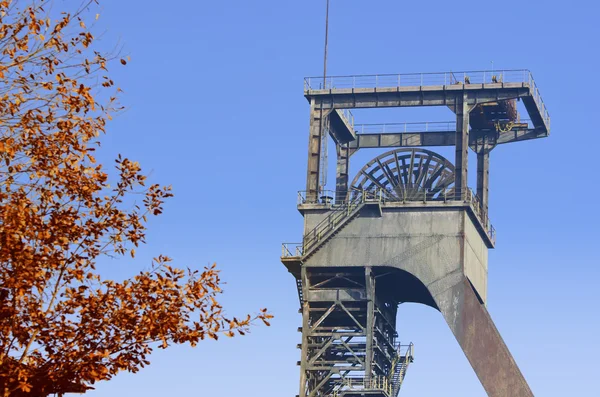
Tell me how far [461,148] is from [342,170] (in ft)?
30.0

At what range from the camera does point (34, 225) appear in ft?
93.1

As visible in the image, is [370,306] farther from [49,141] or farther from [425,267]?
[49,141]

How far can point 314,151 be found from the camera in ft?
251

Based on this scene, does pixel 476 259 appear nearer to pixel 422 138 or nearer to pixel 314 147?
pixel 422 138

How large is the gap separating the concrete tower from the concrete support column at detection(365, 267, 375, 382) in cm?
5

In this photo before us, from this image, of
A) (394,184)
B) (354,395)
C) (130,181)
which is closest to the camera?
(130,181)

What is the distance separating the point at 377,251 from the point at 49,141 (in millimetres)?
46114

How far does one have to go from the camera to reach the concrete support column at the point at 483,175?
7950 centimetres

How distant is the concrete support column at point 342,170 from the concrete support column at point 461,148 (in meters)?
7.47

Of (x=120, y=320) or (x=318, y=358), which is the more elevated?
(x=318, y=358)

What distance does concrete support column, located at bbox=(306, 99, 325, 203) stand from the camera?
75938 millimetres

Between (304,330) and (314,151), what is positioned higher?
(314,151)

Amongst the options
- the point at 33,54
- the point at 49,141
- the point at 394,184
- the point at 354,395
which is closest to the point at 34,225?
the point at 49,141

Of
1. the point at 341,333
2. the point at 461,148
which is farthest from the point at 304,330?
the point at 461,148
